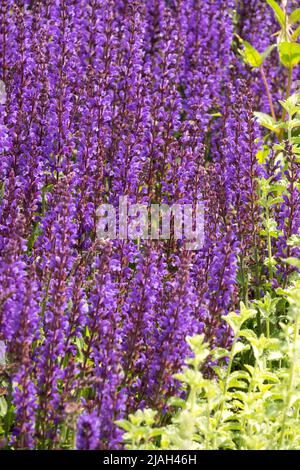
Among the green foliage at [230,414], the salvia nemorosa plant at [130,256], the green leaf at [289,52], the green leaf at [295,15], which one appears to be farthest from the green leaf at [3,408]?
the green leaf at [295,15]

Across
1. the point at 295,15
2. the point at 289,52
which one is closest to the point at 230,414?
the point at 289,52

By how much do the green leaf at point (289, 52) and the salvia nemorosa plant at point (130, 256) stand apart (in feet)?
0.07

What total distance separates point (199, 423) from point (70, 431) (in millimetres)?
908

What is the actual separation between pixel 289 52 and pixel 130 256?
2942 millimetres

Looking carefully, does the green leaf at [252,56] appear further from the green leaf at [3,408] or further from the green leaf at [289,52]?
the green leaf at [3,408]

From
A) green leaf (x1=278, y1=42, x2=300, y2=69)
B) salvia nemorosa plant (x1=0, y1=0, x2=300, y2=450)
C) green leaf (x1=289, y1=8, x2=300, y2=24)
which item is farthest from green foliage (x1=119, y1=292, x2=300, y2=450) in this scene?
green leaf (x1=289, y1=8, x2=300, y2=24)

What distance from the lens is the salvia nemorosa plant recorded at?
495 cm

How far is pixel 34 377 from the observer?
17.8 ft

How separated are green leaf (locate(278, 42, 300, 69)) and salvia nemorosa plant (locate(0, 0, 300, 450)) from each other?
0.02m

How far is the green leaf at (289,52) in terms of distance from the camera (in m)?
8.05

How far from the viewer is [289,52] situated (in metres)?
8.12

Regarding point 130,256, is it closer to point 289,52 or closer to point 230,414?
point 230,414

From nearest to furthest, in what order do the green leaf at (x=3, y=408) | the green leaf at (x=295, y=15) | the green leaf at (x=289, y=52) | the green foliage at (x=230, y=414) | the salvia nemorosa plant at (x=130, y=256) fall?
the green foliage at (x=230, y=414) < the salvia nemorosa plant at (x=130, y=256) < the green leaf at (x=3, y=408) < the green leaf at (x=289, y=52) < the green leaf at (x=295, y=15)

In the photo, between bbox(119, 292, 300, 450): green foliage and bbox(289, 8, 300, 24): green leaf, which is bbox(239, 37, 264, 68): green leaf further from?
bbox(119, 292, 300, 450): green foliage
